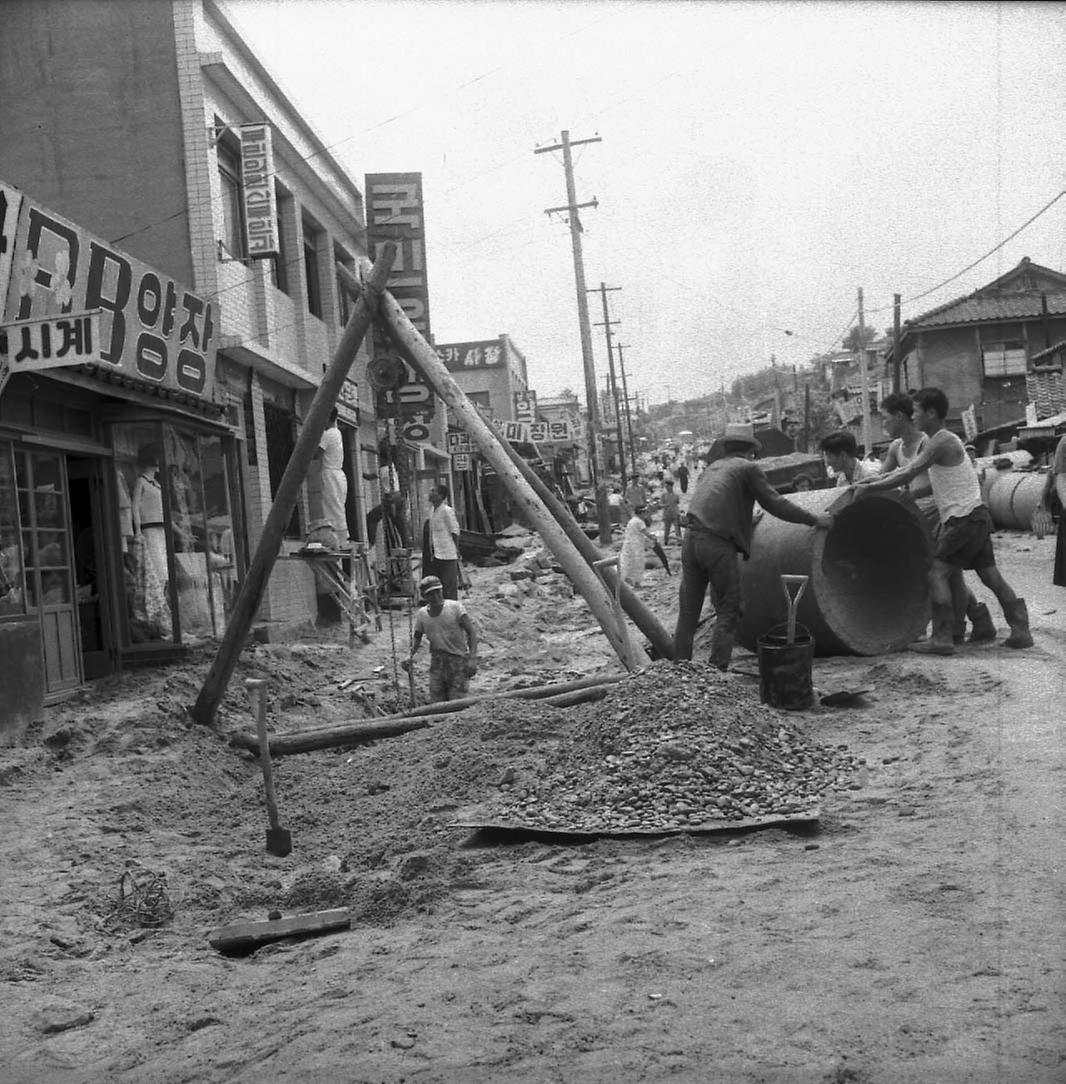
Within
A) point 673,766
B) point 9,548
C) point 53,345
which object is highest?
point 53,345

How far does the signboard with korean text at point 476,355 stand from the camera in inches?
2272

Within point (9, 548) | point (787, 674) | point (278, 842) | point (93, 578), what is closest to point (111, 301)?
point (93, 578)

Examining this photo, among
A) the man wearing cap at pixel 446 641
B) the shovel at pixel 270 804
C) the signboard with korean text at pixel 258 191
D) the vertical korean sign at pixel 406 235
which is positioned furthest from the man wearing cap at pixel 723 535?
the vertical korean sign at pixel 406 235

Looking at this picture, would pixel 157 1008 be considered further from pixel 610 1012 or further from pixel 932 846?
pixel 932 846

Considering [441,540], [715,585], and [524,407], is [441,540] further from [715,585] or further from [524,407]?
[524,407]

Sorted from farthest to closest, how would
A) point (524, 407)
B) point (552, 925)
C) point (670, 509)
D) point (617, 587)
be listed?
point (524, 407)
point (670, 509)
point (617, 587)
point (552, 925)

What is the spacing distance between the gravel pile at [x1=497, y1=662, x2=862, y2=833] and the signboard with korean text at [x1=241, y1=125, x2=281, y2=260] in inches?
348

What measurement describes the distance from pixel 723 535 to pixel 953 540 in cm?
163

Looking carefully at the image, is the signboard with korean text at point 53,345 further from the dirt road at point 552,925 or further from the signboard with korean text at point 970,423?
the signboard with korean text at point 970,423

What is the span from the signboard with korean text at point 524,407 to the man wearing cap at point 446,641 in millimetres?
44767

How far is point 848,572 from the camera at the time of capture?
31.1ft

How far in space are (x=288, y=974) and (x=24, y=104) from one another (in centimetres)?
1238

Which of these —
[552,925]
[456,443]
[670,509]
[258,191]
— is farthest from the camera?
[456,443]

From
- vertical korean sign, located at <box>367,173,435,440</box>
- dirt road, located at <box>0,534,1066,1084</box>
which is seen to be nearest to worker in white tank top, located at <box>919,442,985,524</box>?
dirt road, located at <box>0,534,1066,1084</box>
